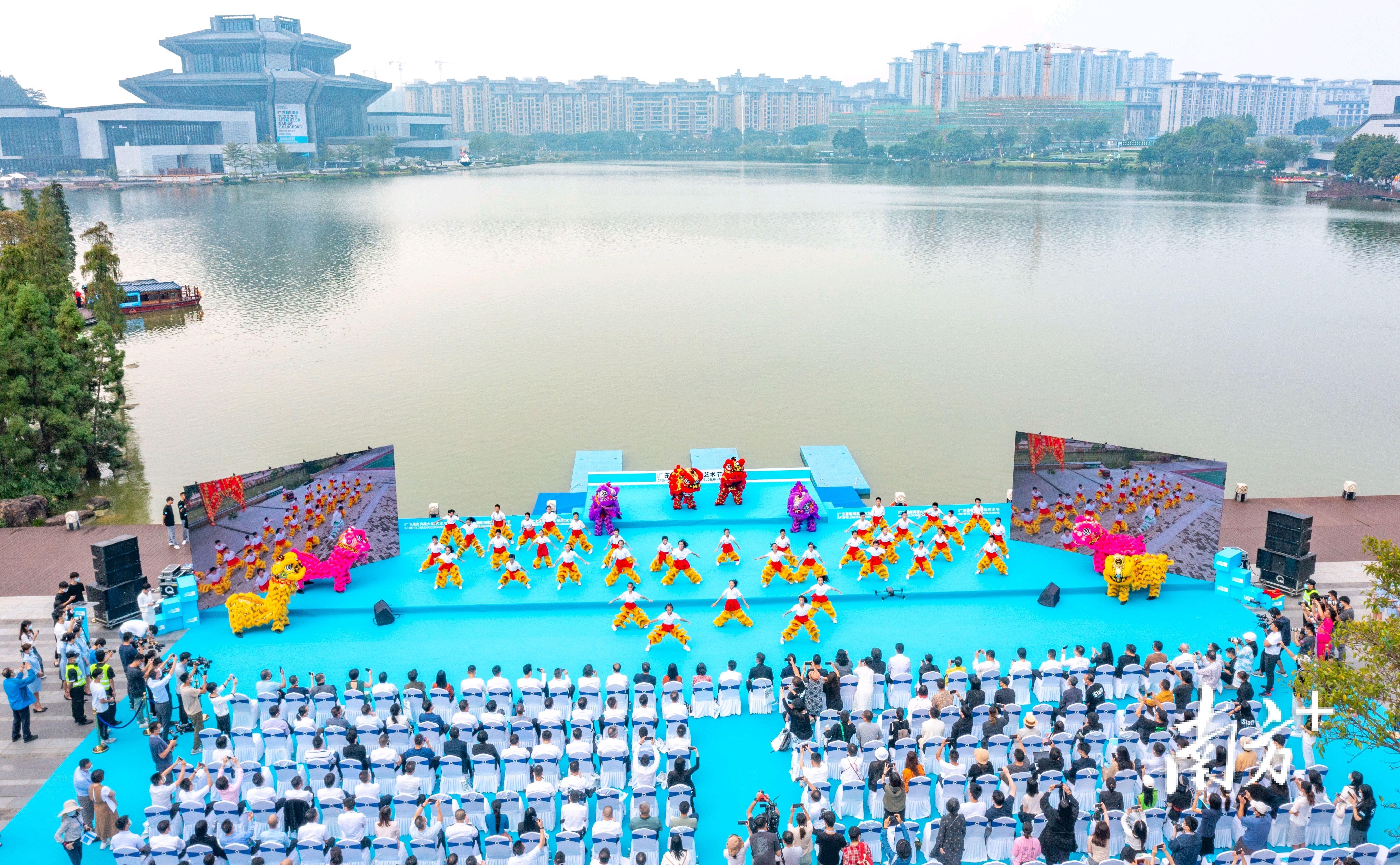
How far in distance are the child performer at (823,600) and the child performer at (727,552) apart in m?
2.05

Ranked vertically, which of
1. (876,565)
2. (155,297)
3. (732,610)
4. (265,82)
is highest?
(265,82)

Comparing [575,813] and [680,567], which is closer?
[575,813]

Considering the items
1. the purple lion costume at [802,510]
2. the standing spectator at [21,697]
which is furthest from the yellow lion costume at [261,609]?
the purple lion costume at [802,510]

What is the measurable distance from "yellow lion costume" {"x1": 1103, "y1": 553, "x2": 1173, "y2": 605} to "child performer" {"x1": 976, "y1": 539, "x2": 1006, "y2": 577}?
1706mm

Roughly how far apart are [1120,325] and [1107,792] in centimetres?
3880

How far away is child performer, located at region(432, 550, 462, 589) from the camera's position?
692 inches

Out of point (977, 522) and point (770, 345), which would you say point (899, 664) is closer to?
point (977, 522)

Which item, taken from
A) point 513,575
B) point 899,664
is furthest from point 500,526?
point 899,664

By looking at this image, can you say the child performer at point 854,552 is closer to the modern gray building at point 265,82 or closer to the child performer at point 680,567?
the child performer at point 680,567

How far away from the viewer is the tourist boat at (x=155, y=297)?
48844mm

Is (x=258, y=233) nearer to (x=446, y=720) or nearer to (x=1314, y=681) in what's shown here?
(x=446, y=720)

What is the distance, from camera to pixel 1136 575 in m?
17.1

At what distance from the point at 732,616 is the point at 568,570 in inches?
120

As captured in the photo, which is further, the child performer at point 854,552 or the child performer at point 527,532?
the child performer at point 527,532
